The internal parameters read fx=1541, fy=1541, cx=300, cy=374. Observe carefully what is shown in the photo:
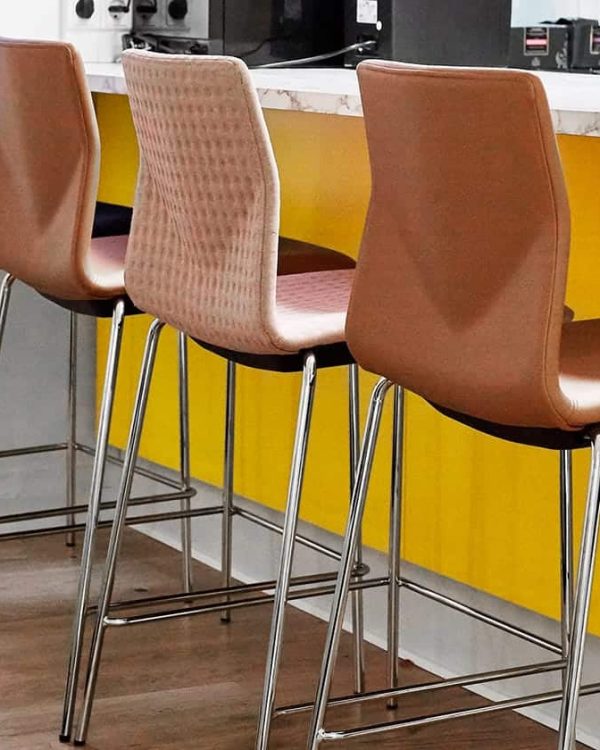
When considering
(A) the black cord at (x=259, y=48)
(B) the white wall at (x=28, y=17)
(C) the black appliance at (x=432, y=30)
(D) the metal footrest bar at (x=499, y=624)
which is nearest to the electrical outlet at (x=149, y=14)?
(B) the white wall at (x=28, y=17)

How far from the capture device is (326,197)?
2.76 metres

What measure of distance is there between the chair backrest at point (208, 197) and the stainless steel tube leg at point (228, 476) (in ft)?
2.16

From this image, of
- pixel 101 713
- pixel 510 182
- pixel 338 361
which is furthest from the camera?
pixel 101 713

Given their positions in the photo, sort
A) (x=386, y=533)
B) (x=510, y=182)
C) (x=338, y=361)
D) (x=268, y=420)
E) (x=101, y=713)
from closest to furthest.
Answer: (x=510, y=182) → (x=338, y=361) → (x=101, y=713) → (x=386, y=533) → (x=268, y=420)

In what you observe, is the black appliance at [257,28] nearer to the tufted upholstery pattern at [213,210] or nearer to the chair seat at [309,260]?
the chair seat at [309,260]

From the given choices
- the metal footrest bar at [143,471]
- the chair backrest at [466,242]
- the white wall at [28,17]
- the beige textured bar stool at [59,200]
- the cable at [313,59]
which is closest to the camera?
the chair backrest at [466,242]

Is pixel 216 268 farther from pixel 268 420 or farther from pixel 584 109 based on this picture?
pixel 268 420

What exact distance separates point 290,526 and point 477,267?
0.55 metres

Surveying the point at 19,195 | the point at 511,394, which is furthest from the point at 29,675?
the point at 511,394

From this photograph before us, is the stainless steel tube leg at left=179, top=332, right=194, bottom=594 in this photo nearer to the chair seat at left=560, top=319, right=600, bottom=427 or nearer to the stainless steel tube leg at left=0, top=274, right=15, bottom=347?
the stainless steel tube leg at left=0, top=274, right=15, bottom=347

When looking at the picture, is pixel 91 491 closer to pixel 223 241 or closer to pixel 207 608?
pixel 207 608

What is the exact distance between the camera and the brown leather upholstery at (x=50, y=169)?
2367 millimetres

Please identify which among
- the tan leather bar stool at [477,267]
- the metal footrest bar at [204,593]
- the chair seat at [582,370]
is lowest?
the metal footrest bar at [204,593]

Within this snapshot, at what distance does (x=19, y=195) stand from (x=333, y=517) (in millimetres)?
839
